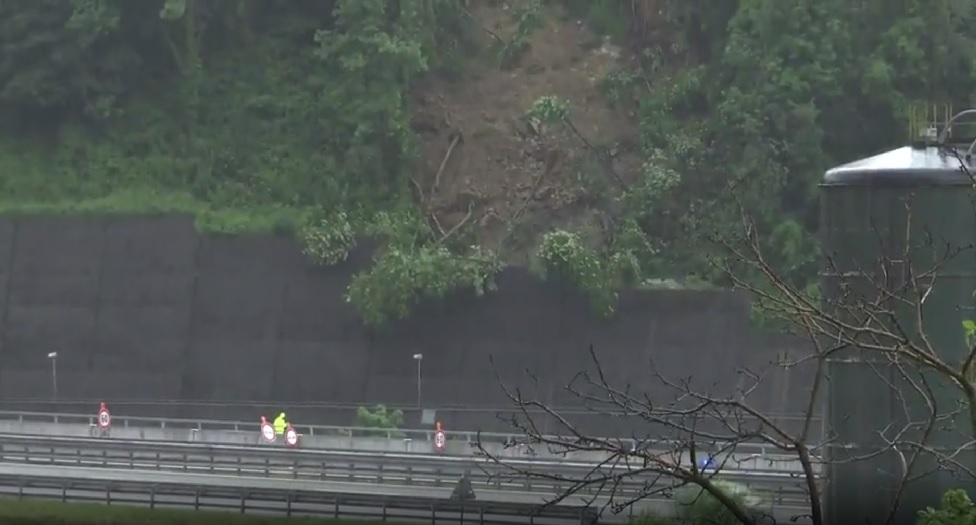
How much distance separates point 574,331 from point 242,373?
8.71 meters

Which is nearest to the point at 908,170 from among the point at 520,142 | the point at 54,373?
the point at 54,373

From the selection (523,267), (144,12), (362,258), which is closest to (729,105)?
(523,267)

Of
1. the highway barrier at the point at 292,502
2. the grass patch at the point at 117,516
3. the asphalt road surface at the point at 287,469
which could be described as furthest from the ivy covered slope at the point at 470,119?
the grass patch at the point at 117,516

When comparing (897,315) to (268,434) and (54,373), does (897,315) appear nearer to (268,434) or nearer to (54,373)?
(268,434)

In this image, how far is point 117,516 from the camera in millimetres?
19438

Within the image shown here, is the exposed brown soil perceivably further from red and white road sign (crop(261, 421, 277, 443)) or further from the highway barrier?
the highway barrier

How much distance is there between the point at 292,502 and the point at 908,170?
8.59 meters

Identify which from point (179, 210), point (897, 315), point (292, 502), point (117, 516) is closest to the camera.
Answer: point (897, 315)

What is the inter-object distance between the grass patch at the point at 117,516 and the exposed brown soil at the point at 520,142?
2555 centimetres

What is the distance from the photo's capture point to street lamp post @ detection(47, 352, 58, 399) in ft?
144

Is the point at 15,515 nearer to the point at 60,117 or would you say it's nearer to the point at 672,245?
the point at 672,245

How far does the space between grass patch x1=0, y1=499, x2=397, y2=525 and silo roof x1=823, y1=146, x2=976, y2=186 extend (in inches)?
258

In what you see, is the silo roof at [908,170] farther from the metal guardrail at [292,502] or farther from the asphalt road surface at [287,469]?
the asphalt road surface at [287,469]

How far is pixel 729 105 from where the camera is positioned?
44312 mm
